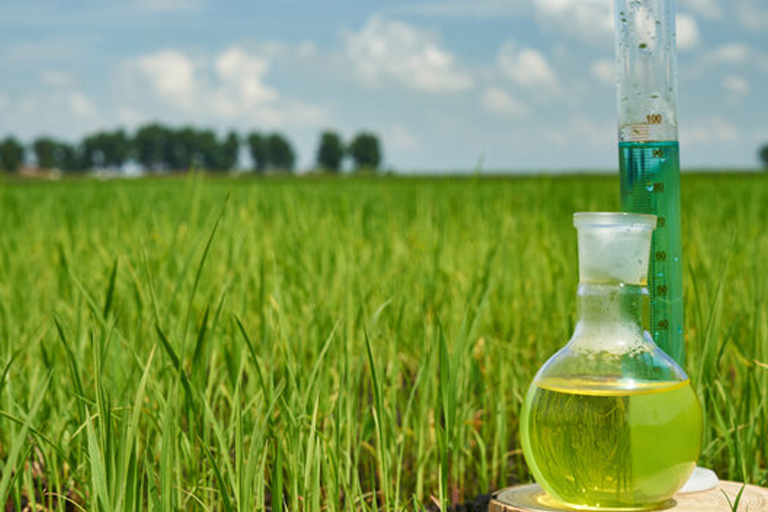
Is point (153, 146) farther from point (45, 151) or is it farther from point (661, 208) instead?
point (661, 208)

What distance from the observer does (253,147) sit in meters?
96.9

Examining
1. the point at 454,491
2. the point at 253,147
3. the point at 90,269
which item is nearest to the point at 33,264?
the point at 90,269

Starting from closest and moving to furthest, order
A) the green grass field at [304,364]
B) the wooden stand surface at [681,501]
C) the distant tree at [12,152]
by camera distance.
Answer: the wooden stand surface at [681,501] → the green grass field at [304,364] → the distant tree at [12,152]

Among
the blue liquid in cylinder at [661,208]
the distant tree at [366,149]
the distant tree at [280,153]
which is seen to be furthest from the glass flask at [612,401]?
the distant tree at [280,153]

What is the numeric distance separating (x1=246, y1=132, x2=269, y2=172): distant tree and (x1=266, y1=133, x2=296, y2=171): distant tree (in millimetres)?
515

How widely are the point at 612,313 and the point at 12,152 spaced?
325 feet

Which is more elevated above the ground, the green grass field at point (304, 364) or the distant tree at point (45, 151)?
the distant tree at point (45, 151)

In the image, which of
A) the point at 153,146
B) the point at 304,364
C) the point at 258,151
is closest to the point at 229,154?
the point at 258,151

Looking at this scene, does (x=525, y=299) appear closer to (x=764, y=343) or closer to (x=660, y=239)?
(x=764, y=343)

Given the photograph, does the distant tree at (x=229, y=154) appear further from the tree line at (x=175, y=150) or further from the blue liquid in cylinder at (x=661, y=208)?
the blue liquid in cylinder at (x=661, y=208)

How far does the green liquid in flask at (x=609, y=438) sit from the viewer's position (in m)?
1.07

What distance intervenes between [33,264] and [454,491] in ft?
9.71

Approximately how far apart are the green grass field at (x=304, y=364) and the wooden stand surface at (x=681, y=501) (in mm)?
105

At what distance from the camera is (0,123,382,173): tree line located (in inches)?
3686
